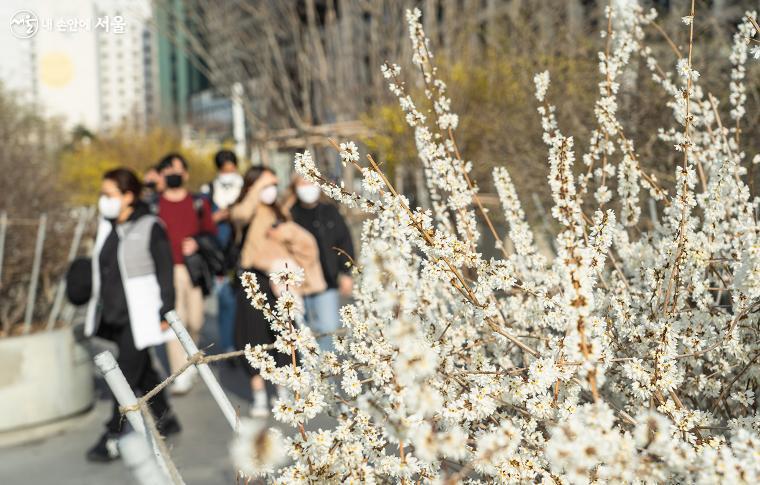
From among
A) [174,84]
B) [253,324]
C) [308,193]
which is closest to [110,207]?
[253,324]

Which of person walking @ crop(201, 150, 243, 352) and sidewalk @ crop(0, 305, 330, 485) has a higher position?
person walking @ crop(201, 150, 243, 352)

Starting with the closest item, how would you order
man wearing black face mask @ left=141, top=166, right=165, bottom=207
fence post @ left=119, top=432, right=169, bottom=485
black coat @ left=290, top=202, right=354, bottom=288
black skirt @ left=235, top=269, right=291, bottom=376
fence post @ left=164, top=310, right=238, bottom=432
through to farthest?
fence post @ left=119, top=432, right=169, bottom=485 → fence post @ left=164, top=310, right=238, bottom=432 → black skirt @ left=235, top=269, right=291, bottom=376 → black coat @ left=290, top=202, right=354, bottom=288 → man wearing black face mask @ left=141, top=166, right=165, bottom=207

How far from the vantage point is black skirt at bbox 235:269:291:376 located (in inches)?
235

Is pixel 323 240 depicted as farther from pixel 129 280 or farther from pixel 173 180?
pixel 129 280

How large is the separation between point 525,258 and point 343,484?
4.32 feet

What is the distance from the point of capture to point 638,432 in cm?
142

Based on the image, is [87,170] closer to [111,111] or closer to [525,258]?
[525,258]

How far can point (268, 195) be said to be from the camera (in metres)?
6.21

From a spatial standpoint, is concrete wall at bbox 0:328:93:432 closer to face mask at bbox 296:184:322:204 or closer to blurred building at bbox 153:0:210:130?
face mask at bbox 296:184:322:204

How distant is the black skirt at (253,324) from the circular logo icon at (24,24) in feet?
9.11

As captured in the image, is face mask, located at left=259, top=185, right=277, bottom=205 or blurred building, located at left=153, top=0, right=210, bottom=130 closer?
face mask, located at left=259, top=185, right=277, bottom=205

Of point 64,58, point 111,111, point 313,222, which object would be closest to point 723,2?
point 313,222

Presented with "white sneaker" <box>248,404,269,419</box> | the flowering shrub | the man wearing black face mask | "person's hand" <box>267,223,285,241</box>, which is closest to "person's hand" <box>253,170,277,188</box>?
"person's hand" <box>267,223,285,241</box>

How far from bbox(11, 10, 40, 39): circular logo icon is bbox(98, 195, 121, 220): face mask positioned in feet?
6.76
